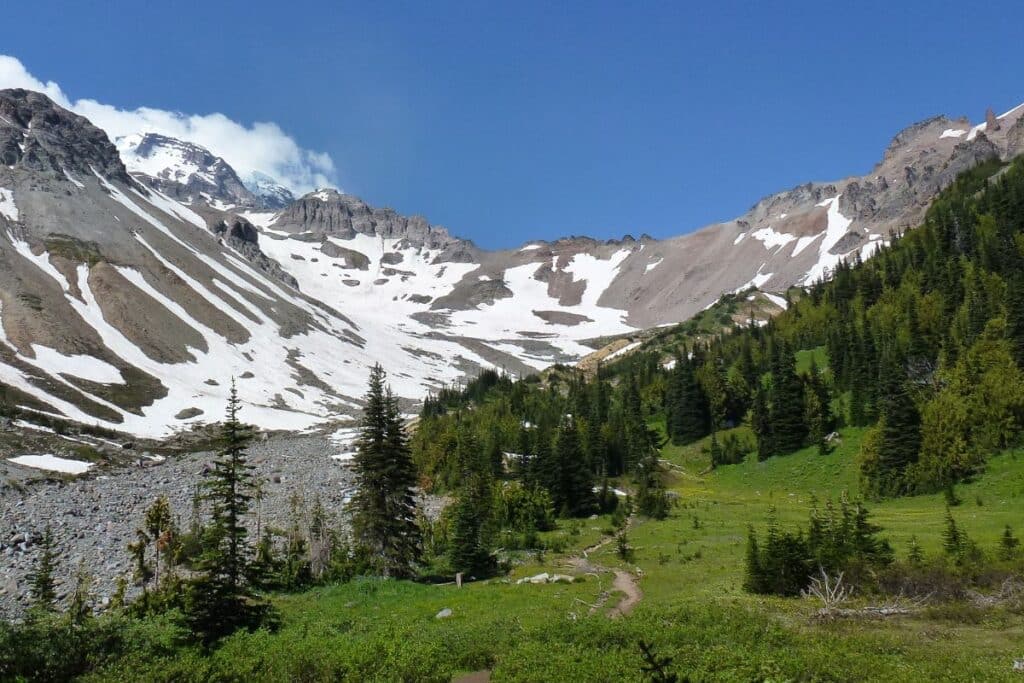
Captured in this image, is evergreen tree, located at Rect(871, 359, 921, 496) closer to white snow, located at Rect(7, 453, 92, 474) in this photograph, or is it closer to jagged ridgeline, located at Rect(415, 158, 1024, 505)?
jagged ridgeline, located at Rect(415, 158, 1024, 505)

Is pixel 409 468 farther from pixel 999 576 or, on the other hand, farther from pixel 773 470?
pixel 773 470

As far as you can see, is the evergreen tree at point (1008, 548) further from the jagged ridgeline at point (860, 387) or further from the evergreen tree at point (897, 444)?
the evergreen tree at point (897, 444)

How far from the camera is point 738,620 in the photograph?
58.1ft

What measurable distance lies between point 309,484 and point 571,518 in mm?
26902

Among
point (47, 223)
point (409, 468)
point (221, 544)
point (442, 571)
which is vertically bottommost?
point (442, 571)

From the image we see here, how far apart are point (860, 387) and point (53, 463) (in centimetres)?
8232

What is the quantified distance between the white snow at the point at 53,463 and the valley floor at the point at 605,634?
46852mm

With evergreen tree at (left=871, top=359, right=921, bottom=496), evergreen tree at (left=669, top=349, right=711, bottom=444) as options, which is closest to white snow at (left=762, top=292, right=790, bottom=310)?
evergreen tree at (left=669, top=349, right=711, bottom=444)

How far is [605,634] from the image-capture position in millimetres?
17047

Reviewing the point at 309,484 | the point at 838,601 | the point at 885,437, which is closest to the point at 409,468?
the point at 838,601

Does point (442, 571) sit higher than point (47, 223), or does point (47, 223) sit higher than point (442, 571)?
point (47, 223)

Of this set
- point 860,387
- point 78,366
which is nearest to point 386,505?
point 860,387

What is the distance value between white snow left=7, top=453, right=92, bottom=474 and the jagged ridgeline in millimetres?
34202

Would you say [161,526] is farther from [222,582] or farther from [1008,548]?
[1008,548]
